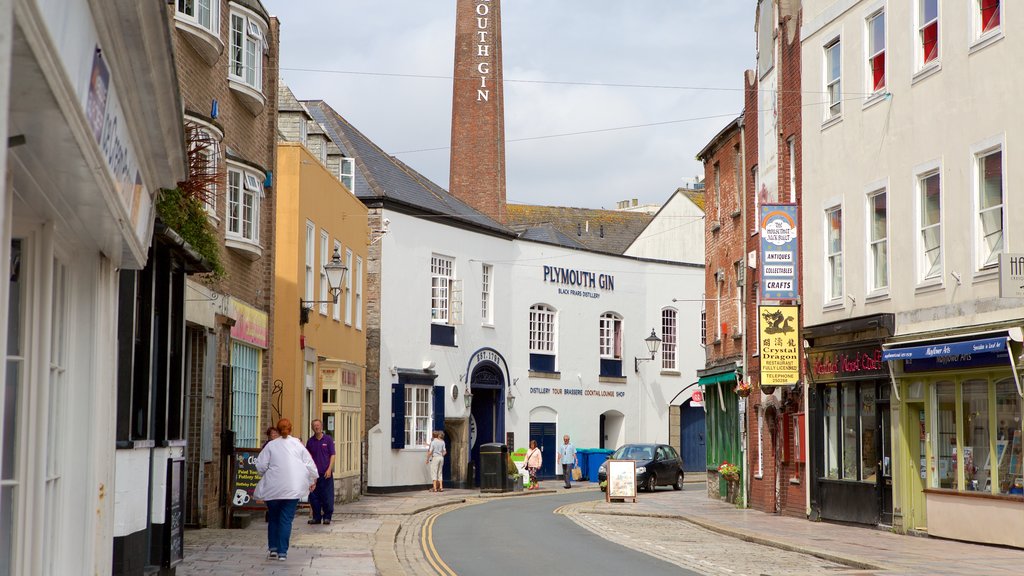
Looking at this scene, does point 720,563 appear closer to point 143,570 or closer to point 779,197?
point 143,570

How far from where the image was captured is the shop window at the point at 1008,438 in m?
17.7

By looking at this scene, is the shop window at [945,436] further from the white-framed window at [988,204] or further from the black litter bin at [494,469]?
the black litter bin at [494,469]

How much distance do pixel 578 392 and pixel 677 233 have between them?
13192mm

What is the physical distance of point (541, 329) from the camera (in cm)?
4738

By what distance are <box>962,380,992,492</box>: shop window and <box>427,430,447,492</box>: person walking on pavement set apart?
19.6 m

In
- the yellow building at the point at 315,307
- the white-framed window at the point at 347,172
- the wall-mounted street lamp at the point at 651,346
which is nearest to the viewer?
the yellow building at the point at 315,307

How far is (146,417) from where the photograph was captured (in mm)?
11031

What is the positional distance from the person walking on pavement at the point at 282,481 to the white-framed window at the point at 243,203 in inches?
284

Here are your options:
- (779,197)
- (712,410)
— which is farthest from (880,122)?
(712,410)

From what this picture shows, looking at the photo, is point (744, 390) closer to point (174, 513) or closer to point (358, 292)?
point (358, 292)

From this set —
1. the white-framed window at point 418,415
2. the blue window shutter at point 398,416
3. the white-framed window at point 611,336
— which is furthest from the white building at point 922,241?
the white-framed window at point 611,336

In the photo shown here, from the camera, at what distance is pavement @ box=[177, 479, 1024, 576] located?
580 inches

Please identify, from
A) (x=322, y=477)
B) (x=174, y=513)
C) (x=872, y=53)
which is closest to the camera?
(x=174, y=513)

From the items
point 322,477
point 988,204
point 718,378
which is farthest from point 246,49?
point 718,378
